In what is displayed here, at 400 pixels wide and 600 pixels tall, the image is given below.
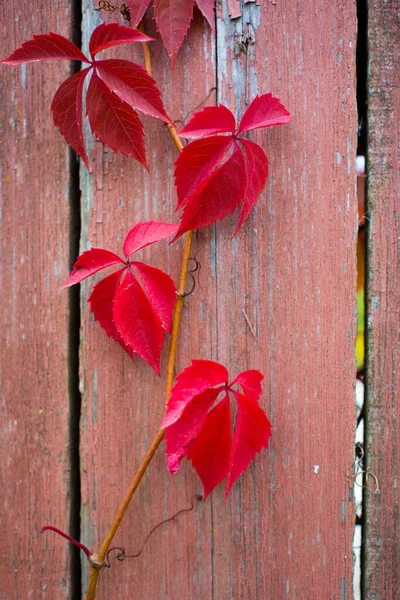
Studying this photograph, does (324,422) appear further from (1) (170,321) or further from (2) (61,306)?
(2) (61,306)

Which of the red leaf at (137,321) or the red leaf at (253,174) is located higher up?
the red leaf at (253,174)

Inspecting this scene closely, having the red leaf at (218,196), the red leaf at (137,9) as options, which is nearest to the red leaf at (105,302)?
the red leaf at (218,196)

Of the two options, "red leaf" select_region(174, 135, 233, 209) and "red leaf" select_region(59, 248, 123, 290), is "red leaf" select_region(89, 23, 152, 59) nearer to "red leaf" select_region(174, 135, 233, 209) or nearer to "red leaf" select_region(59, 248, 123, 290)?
"red leaf" select_region(174, 135, 233, 209)

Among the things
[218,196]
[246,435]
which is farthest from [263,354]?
[218,196]

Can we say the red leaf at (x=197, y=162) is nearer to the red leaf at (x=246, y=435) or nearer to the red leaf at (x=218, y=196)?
the red leaf at (x=218, y=196)

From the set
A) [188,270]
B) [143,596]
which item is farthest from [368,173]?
[143,596]

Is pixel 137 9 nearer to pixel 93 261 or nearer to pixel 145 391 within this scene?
pixel 93 261

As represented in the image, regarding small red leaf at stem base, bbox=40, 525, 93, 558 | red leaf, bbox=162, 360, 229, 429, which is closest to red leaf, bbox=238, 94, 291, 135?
red leaf, bbox=162, 360, 229, 429
